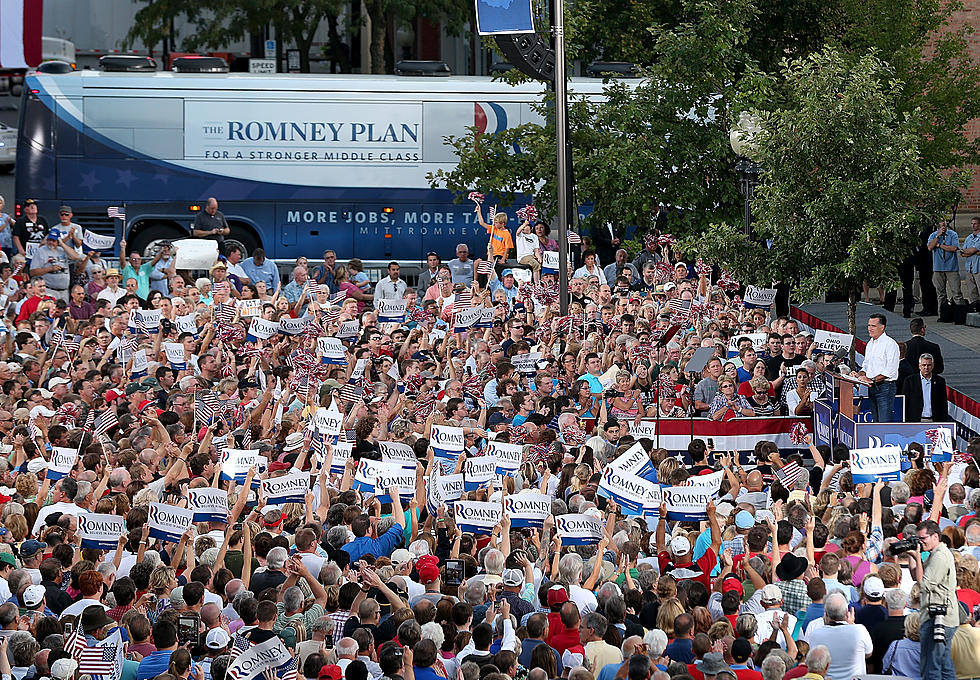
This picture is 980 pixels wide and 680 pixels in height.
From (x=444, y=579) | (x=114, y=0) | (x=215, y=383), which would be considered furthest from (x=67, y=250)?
(x=114, y=0)

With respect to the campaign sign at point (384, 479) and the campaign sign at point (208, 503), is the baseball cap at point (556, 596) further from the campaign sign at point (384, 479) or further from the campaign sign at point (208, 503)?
the campaign sign at point (208, 503)

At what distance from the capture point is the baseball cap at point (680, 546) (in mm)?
11242

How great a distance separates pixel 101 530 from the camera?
1159 centimetres

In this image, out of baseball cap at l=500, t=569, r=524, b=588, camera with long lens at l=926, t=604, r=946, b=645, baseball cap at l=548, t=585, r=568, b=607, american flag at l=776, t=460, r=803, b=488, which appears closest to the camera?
camera with long lens at l=926, t=604, r=946, b=645

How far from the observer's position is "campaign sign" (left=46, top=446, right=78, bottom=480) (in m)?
13.5

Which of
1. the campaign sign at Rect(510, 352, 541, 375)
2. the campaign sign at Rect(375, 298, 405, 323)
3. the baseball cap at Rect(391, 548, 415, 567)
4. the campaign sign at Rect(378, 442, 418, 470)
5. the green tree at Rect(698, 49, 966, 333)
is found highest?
the green tree at Rect(698, 49, 966, 333)

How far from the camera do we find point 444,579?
436 inches

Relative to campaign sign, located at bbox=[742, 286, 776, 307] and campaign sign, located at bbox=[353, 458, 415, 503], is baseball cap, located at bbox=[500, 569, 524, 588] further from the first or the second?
campaign sign, located at bbox=[742, 286, 776, 307]

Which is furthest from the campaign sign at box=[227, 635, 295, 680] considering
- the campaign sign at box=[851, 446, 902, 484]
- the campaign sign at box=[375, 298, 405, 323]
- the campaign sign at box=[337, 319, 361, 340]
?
the campaign sign at box=[375, 298, 405, 323]

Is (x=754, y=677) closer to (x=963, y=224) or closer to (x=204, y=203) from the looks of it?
(x=204, y=203)

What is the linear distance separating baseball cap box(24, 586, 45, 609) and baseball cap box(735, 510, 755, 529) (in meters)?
4.98

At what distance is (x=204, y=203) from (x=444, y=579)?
59.1 feet

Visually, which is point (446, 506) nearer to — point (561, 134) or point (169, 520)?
point (169, 520)

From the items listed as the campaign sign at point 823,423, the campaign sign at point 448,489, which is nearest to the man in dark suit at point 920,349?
the campaign sign at point 823,423
